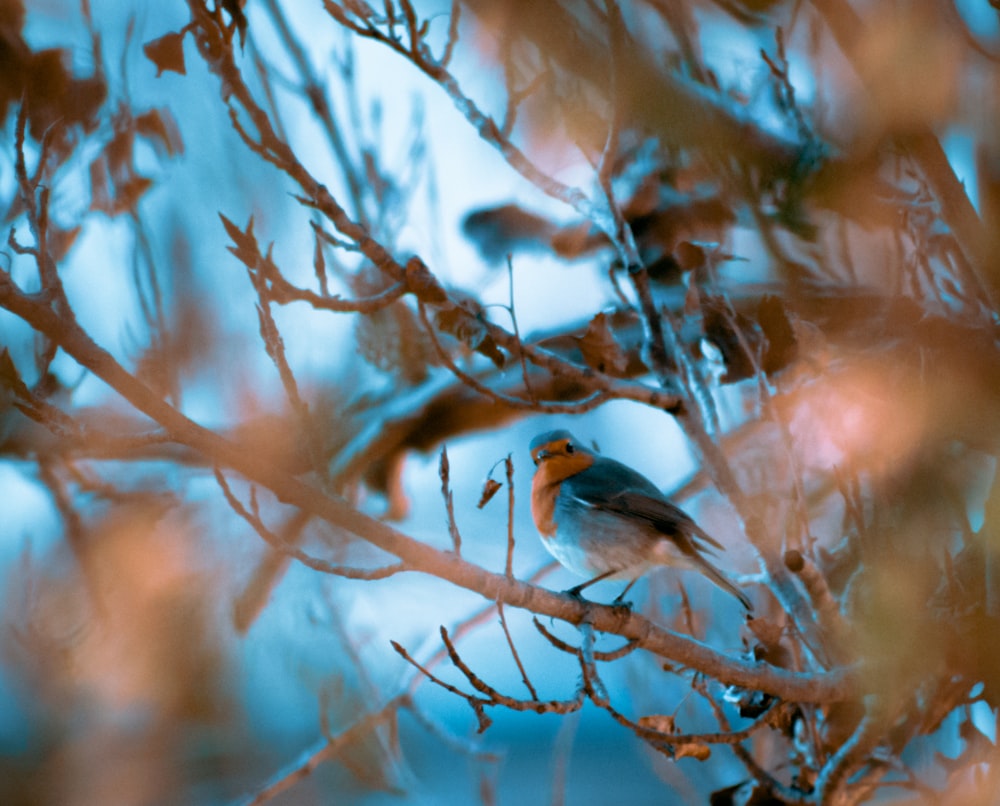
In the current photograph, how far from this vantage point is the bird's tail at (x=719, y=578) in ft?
5.17

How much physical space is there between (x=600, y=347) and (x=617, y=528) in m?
0.49

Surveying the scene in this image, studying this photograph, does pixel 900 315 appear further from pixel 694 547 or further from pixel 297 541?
pixel 297 541

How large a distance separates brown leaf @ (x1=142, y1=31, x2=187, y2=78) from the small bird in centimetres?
109

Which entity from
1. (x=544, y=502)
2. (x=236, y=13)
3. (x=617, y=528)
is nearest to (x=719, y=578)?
(x=617, y=528)

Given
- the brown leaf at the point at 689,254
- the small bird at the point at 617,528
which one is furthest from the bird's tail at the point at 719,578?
the brown leaf at the point at 689,254

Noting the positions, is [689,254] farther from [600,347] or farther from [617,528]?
[617,528]

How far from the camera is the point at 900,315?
1.53m

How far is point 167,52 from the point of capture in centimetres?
139

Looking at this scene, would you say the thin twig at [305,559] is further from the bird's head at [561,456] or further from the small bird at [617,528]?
the bird's head at [561,456]

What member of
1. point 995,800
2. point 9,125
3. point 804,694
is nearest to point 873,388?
point 804,694

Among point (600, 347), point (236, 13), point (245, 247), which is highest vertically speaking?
point (236, 13)

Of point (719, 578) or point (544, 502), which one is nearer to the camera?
point (719, 578)

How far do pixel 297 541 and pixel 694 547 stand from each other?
87 cm

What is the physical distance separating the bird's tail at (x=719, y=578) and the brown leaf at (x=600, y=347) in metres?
0.47
